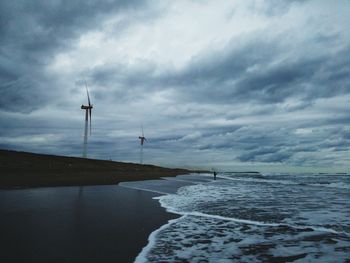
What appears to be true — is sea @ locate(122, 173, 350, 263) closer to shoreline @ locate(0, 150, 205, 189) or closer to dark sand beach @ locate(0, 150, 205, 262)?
dark sand beach @ locate(0, 150, 205, 262)

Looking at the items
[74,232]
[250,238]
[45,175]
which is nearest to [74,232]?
[74,232]

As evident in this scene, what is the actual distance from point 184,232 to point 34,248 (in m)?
4.43

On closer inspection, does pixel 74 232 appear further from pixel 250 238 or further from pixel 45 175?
pixel 45 175

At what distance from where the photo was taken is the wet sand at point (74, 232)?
248 inches

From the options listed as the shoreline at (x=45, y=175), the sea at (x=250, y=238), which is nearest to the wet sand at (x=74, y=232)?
the sea at (x=250, y=238)

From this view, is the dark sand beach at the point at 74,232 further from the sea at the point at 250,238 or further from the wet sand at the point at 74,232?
the sea at the point at 250,238

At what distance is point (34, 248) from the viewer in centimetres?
666

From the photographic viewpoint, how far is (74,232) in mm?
8352

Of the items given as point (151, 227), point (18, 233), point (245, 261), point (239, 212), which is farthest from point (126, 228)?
point (239, 212)

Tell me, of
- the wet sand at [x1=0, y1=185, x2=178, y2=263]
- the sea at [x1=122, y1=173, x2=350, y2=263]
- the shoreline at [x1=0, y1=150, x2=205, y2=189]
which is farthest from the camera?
the shoreline at [x1=0, y1=150, x2=205, y2=189]

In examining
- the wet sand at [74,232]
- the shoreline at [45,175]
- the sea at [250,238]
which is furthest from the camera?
the shoreline at [45,175]

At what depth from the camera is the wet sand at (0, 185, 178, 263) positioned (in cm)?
629

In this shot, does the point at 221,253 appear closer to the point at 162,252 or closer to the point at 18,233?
the point at 162,252

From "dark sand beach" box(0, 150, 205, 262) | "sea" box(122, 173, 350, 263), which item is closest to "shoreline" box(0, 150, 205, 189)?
"dark sand beach" box(0, 150, 205, 262)
